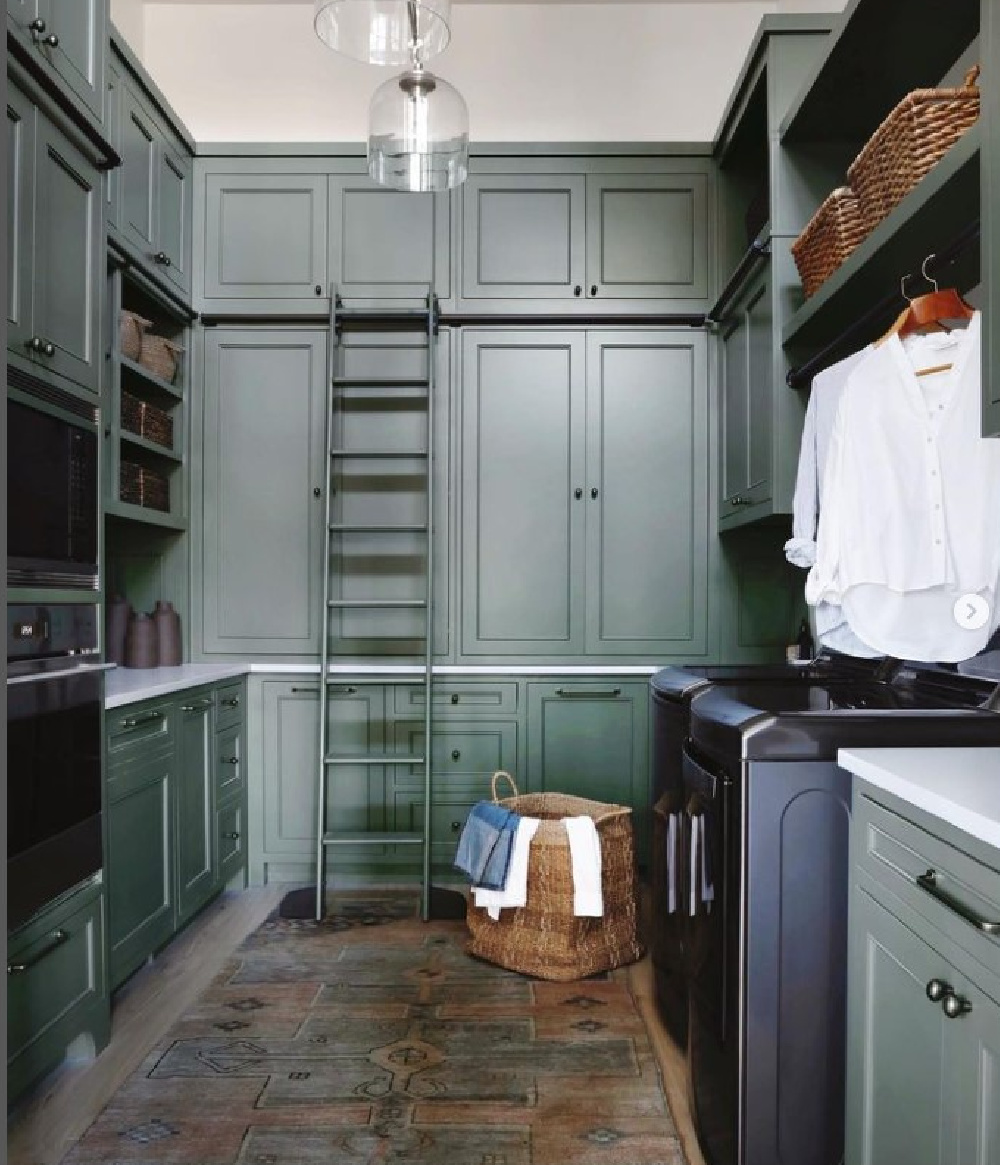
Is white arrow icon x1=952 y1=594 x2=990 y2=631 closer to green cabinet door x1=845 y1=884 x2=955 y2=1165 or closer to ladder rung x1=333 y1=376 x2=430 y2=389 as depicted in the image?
green cabinet door x1=845 y1=884 x2=955 y2=1165

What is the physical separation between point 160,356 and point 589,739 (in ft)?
6.83

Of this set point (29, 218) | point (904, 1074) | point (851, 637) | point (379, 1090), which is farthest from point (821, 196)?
point (379, 1090)

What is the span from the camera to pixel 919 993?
1.28 m

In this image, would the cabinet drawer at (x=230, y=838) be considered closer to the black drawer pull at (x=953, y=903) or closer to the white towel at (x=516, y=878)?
the white towel at (x=516, y=878)

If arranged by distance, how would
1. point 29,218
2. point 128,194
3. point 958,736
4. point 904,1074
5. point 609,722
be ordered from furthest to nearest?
point 609,722, point 128,194, point 29,218, point 958,736, point 904,1074

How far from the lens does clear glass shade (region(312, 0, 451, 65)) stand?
1.97 metres

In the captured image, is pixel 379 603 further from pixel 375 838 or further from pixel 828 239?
pixel 828 239

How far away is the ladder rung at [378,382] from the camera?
3.58m

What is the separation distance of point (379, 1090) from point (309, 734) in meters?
1.65

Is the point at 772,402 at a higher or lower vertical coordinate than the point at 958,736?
higher

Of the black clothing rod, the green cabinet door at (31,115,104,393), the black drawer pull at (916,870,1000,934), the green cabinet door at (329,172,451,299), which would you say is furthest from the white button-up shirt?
the green cabinet door at (329,172,451,299)

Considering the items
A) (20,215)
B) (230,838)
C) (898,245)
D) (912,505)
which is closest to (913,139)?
(898,245)

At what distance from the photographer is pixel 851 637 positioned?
2.11 meters

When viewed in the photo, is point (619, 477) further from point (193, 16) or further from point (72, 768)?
point (193, 16)
